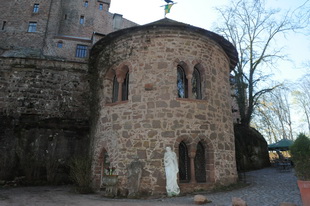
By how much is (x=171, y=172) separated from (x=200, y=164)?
1.56 m

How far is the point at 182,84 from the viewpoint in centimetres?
874

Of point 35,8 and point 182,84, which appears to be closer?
point 182,84

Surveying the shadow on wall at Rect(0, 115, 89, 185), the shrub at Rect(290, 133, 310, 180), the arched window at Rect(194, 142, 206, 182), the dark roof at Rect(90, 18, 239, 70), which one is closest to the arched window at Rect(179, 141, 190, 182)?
the arched window at Rect(194, 142, 206, 182)

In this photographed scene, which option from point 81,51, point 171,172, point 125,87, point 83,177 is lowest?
point 83,177

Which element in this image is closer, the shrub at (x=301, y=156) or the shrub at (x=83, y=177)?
the shrub at (x=301, y=156)

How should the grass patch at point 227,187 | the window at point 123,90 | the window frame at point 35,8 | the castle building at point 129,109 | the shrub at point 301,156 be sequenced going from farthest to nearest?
the window frame at point 35,8 → the window at point 123,90 → the castle building at point 129,109 → the grass patch at point 227,187 → the shrub at point 301,156

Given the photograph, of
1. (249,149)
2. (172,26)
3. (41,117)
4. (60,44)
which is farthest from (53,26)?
(249,149)

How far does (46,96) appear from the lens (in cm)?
1079

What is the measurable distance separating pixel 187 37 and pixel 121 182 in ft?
19.7

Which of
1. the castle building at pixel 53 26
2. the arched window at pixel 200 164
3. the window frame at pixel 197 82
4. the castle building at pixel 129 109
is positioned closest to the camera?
the castle building at pixel 129 109

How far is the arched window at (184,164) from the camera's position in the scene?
26.0 ft

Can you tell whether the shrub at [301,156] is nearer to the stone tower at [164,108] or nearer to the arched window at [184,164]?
the stone tower at [164,108]

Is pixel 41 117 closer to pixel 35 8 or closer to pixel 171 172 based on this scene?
pixel 171 172

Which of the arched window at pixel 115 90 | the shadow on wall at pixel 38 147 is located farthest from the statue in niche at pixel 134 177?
the shadow on wall at pixel 38 147
